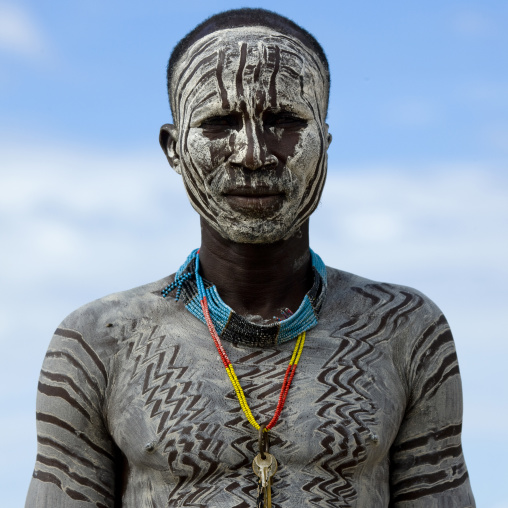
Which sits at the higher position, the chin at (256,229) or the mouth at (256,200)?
the mouth at (256,200)

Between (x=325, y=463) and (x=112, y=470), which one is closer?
(x=325, y=463)

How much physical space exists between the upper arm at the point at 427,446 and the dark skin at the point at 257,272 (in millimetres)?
698

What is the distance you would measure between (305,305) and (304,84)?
1.06 m

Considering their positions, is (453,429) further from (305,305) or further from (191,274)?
(191,274)

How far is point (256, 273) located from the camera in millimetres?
6285

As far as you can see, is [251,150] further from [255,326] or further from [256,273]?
[255,326]

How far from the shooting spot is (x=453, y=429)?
6309 millimetres

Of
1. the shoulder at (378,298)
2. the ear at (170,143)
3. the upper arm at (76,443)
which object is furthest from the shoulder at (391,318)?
A: the upper arm at (76,443)

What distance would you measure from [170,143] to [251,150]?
0.73 metres

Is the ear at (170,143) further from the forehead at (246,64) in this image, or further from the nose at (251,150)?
the nose at (251,150)

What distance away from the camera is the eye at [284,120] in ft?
19.8

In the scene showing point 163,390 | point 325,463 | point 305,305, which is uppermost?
point 305,305

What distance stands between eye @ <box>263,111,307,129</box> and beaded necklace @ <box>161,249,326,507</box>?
2.46 ft

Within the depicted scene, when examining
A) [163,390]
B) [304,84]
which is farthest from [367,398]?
[304,84]
